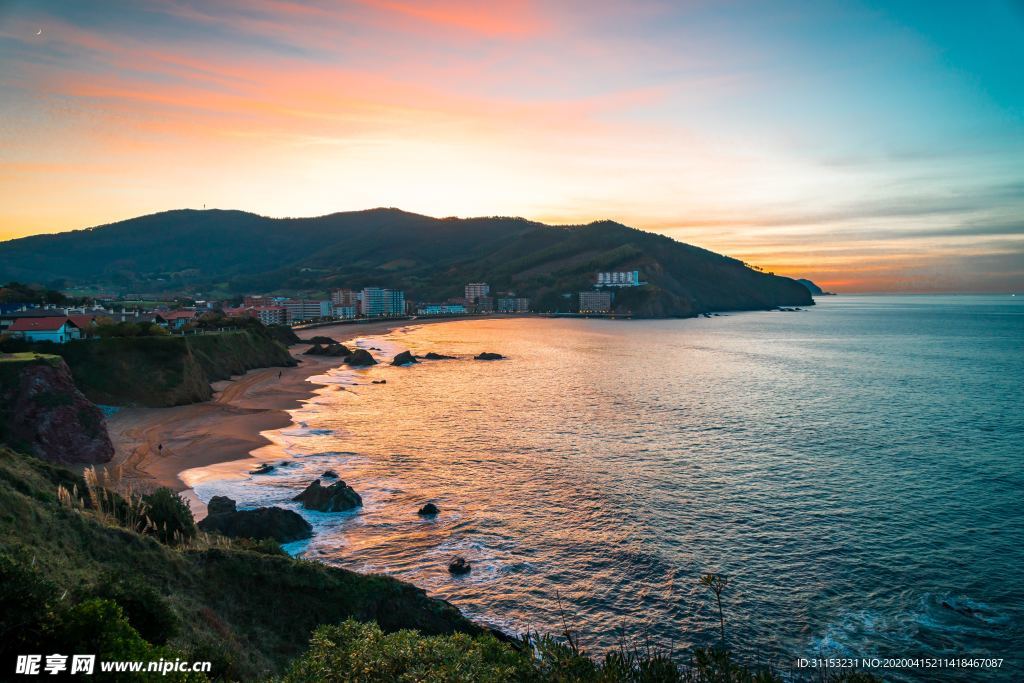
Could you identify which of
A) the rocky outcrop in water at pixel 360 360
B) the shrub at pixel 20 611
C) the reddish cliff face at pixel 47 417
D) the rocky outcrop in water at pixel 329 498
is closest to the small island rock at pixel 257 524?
the rocky outcrop in water at pixel 329 498

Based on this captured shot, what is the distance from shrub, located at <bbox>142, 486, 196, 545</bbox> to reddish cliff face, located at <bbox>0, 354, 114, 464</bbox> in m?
22.3

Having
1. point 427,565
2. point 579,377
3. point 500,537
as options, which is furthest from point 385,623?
point 579,377

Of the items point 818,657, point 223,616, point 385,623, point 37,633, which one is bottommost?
point 818,657

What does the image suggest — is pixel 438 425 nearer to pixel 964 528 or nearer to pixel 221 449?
pixel 221 449

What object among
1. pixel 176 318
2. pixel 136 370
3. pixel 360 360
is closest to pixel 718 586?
pixel 136 370

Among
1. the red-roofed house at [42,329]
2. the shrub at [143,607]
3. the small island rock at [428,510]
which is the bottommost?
the small island rock at [428,510]

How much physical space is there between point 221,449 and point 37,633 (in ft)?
133

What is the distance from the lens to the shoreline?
3916cm

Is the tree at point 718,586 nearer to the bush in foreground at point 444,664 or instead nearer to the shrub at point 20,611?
the bush in foreground at point 444,664

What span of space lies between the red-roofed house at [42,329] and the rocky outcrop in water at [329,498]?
4604 cm

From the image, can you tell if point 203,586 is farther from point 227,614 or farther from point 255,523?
point 255,523

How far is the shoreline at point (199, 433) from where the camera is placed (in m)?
39.2

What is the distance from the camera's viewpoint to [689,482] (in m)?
40.3

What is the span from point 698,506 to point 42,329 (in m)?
71.9
